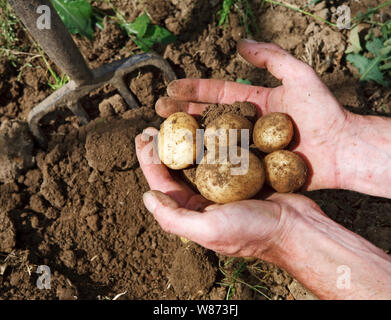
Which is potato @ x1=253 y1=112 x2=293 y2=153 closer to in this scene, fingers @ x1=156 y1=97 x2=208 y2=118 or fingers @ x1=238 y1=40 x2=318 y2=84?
fingers @ x1=238 y1=40 x2=318 y2=84

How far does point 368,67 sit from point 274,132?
4.46 feet

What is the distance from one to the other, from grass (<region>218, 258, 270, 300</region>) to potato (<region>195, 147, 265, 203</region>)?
2.48 ft

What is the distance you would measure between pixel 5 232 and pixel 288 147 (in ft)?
7.22

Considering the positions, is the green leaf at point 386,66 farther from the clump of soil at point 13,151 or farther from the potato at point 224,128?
the clump of soil at point 13,151

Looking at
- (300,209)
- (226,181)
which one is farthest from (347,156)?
(226,181)

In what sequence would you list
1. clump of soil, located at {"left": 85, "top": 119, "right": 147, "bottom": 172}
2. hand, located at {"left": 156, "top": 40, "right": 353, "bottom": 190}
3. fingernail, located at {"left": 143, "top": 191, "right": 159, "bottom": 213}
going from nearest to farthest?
fingernail, located at {"left": 143, "top": 191, "right": 159, "bottom": 213}, hand, located at {"left": 156, "top": 40, "right": 353, "bottom": 190}, clump of soil, located at {"left": 85, "top": 119, "right": 147, "bottom": 172}

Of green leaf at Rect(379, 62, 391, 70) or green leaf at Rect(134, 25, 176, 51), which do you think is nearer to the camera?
green leaf at Rect(379, 62, 391, 70)

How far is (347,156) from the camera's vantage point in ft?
7.32

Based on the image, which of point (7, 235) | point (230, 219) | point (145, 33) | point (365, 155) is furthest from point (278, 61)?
point (7, 235)

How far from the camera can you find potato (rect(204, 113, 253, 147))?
215cm

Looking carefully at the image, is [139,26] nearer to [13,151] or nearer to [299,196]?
[13,151]

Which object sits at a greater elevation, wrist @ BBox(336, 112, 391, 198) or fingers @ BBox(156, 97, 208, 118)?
fingers @ BBox(156, 97, 208, 118)

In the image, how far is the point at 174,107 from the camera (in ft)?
8.34

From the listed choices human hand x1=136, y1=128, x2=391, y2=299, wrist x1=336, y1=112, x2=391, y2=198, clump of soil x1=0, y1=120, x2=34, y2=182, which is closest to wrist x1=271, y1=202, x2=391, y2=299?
human hand x1=136, y1=128, x2=391, y2=299
